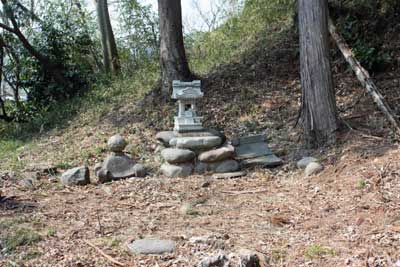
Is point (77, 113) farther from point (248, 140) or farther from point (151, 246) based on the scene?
point (151, 246)

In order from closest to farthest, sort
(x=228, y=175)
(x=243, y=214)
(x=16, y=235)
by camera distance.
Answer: (x=16, y=235) < (x=243, y=214) < (x=228, y=175)

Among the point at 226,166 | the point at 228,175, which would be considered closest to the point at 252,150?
the point at 226,166

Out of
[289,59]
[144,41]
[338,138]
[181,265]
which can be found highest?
[144,41]

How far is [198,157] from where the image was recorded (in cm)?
506

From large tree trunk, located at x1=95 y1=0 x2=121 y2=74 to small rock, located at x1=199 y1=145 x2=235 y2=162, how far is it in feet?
18.2

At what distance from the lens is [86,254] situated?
296 centimetres

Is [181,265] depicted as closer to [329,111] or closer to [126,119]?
[329,111]

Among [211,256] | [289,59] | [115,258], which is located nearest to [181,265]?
[211,256]

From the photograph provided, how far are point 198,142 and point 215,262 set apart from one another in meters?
2.43

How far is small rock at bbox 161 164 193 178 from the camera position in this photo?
4965 mm

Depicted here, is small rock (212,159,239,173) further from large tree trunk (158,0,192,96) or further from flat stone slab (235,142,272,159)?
large tree trunk (158,0,192,96)

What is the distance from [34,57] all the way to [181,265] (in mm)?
8317

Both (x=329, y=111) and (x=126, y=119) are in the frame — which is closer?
(x=329, y=111)

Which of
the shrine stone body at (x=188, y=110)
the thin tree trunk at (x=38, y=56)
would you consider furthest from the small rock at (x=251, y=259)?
the thin tree trunk at (x=38, y=56)
